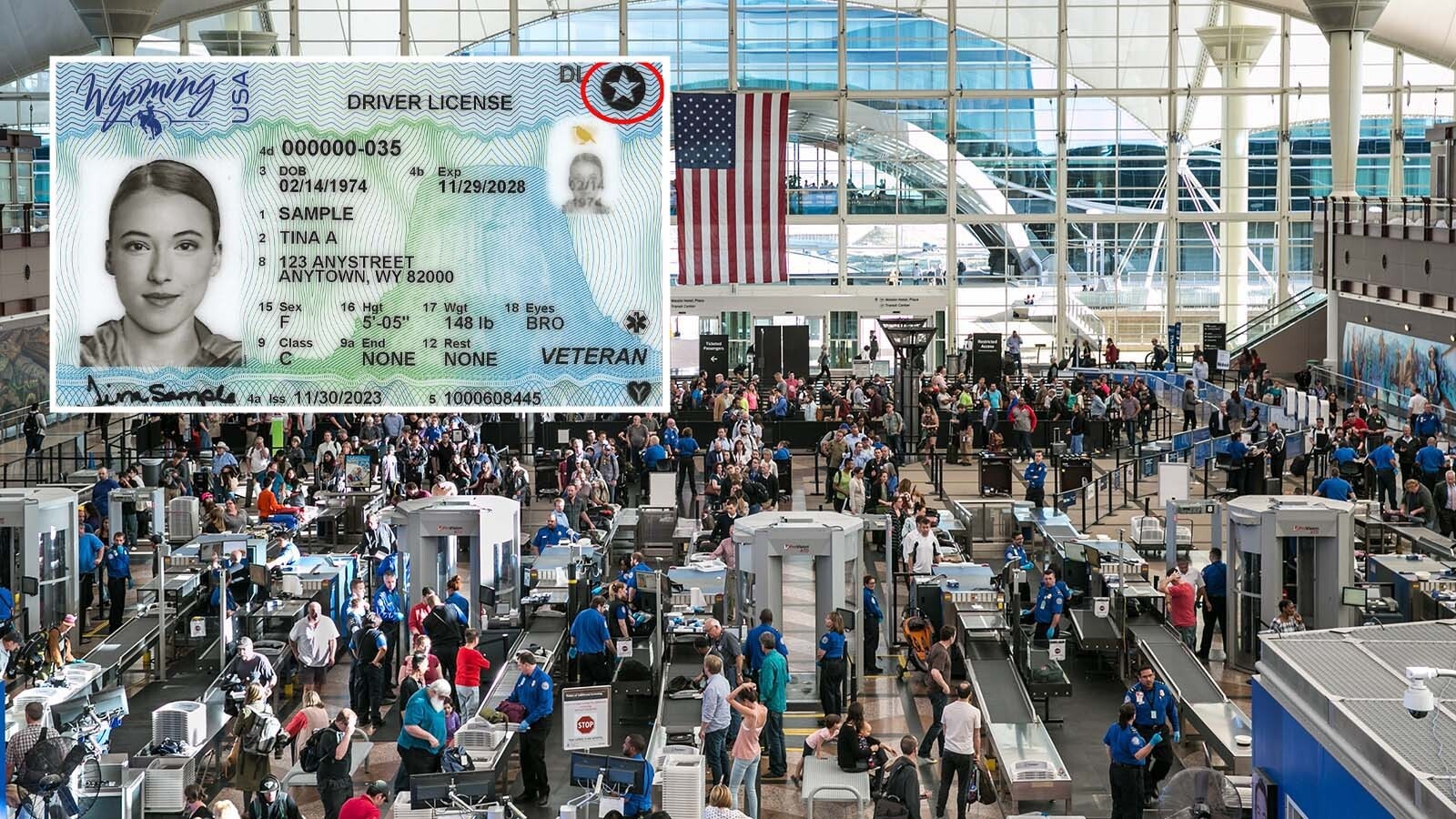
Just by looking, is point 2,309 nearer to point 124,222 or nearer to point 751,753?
point 751,753

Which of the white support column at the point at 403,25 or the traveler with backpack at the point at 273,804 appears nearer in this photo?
the traveler with backpack at the point at 273,804

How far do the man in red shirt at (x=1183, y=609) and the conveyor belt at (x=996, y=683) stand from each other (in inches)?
78.0

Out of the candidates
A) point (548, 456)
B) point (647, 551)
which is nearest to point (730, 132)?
point (548, 456)

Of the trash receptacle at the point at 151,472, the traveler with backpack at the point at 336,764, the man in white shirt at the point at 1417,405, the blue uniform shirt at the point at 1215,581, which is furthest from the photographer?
the man in white shirt at the point at 1417,405

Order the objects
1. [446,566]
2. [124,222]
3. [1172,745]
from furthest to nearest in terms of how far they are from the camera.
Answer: [446,566] < [1172,745] < [124,222]

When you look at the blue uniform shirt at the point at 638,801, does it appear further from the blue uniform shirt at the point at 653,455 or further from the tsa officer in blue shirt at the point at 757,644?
the blue uniform shirt at the point at 653,455

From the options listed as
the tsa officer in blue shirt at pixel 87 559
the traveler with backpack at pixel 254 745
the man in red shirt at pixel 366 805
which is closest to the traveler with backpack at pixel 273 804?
the man in red shirt at pixel 366 805

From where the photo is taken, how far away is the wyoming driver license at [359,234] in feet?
25.9

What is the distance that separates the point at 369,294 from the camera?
26.6ft

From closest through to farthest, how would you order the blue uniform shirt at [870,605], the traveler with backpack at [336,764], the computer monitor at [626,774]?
1. the computer monitor at [626,774]
2. the traveler with backpack at [336,764]
3. the blue uniform shirt at [870,605]

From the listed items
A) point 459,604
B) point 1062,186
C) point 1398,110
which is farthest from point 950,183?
point 459,604

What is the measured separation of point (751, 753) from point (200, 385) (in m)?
7.37

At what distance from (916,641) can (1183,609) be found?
2870mm

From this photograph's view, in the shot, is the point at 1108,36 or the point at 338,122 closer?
the point at 338,122
